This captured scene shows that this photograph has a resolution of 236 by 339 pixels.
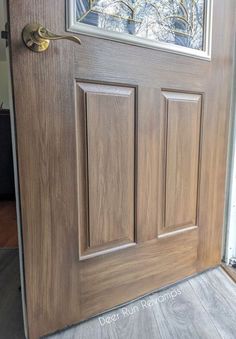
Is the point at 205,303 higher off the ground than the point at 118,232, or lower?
lower

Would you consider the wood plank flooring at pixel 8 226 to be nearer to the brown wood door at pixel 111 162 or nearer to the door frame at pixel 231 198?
the brown wood door at pixel 111 162

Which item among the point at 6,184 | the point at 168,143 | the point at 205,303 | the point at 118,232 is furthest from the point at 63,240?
the point at 6,184

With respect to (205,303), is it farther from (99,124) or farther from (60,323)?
(99,124)

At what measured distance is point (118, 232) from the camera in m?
0.85

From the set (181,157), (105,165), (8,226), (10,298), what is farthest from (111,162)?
(8,226)

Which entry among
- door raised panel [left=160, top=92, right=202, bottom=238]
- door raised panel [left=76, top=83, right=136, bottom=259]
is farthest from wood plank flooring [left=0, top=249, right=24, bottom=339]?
door raised panel [left=160, top=92, right=202, bottom=238]

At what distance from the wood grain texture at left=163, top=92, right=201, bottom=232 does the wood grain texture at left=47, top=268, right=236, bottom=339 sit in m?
0.27

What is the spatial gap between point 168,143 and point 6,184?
6.30ft

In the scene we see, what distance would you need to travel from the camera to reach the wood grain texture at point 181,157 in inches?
35.0

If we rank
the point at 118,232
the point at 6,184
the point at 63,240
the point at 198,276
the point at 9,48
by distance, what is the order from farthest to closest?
the point at 6,184 < the point at 198,276 < the point at 118,232 < the point at 63,240 < the point at 9,48

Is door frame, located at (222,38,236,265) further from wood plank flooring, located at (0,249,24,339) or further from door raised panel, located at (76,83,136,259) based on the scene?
wood plank flooring, located at (0,249,24,339)

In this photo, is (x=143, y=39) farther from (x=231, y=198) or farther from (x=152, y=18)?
(x=231, y=198)

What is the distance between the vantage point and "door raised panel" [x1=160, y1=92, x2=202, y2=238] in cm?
89

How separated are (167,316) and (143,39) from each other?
96 centimetres
